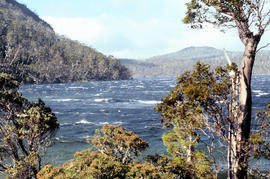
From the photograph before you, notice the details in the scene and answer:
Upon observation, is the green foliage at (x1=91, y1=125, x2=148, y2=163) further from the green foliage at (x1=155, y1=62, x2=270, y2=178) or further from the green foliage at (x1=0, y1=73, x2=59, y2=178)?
the green foliage at (x1=155, y1=62, x2=270, y2=178)

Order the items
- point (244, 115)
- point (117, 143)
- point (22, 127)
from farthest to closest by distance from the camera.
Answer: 1. point (22, 127)
2. point (117, 143)
3. point (244, 115)

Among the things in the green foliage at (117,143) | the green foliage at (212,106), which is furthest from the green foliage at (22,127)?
the green foliage at (212,106)

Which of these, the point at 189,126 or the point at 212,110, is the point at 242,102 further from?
the point at 189,126

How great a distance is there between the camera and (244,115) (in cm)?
802

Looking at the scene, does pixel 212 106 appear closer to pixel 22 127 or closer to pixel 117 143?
pixel 117 143

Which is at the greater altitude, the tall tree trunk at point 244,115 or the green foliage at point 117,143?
the tall tree trunk at point 244,115

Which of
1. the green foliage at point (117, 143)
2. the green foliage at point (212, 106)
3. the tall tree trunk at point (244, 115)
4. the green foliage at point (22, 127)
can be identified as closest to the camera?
the green foliage at point (212, 106)

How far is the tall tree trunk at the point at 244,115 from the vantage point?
7875 mm

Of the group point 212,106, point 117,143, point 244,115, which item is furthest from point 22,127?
point 244,115

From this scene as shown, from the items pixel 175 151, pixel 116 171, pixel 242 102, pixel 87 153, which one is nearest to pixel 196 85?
pixel 242 102

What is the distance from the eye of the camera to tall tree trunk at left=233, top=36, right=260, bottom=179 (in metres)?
7.88

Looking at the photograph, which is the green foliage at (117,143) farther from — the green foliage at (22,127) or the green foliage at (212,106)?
the green foliage at (212,106)

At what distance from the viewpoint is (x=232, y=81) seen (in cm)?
810

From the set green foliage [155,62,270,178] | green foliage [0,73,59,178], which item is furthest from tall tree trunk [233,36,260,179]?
green foliage [0,73,59,178]
